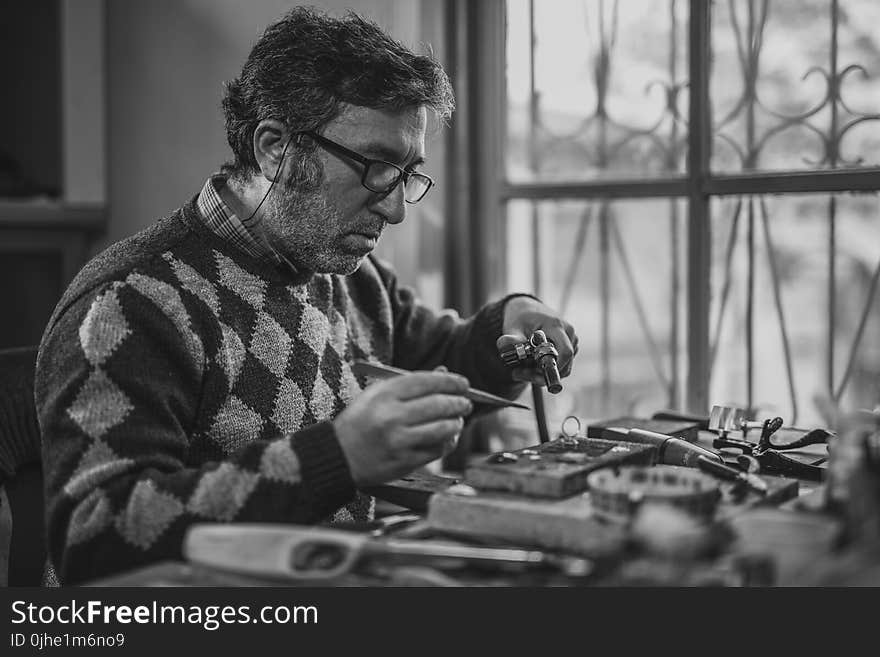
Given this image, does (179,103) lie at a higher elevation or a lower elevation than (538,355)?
higher

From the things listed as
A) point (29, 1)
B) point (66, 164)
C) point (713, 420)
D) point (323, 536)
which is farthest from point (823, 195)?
point (29, 1)

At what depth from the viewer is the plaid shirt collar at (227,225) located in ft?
5.18

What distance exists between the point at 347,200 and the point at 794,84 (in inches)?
42.7

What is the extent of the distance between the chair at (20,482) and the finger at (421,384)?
67 centimetres

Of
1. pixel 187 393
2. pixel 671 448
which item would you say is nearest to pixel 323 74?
pixel 187 393

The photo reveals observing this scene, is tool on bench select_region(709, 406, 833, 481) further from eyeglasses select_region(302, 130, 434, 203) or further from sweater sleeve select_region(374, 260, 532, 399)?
eyeglasses select_region(302, 130, 434, 203)

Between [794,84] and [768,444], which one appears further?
[794,84]

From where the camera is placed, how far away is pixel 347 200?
5.12ft

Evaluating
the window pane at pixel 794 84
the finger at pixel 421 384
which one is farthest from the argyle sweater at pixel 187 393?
the window pane at pixel 794 84

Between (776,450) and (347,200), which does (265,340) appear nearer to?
(347,200)

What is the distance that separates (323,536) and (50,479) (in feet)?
1.53

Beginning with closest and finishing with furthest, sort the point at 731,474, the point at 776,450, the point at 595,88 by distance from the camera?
the point at 731,474
the point at 776,450
the point at 595,88

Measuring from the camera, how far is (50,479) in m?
1.25

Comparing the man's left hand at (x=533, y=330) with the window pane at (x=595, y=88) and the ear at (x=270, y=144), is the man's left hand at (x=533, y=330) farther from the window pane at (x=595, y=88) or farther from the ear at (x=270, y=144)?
the window pane at (x=595, y=88)
